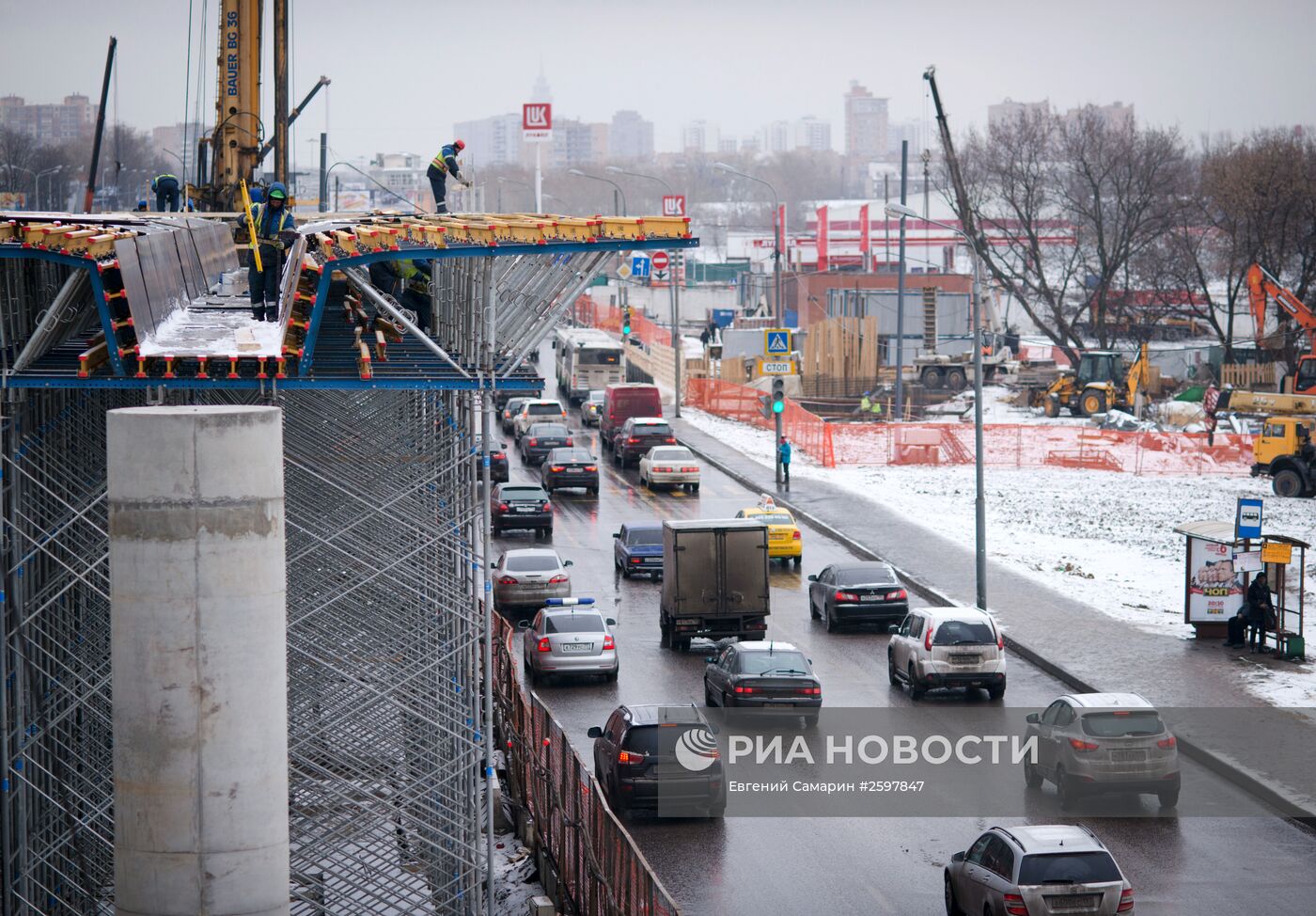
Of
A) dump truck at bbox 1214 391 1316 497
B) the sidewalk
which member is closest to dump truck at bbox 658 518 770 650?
the sidewalk

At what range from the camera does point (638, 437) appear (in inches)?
2062

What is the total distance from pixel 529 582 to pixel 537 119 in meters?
26.0

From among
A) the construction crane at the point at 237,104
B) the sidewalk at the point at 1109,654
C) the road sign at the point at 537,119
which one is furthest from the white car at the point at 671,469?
the construction crane at the point at 237,104

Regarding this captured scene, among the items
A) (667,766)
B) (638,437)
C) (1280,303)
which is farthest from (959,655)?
(1280,303)

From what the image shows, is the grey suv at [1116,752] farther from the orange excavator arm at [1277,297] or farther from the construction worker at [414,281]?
the orange excavator arm at [1277,297]

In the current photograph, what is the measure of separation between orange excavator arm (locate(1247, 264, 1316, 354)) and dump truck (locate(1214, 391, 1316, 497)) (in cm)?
1160

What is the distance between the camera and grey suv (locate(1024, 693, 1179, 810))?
63.9 ft

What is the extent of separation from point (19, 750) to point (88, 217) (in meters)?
6.01

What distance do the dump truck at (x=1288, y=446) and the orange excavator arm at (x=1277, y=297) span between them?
457 inches

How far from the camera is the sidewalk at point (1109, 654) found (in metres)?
21.4

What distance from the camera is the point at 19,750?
49.7ft

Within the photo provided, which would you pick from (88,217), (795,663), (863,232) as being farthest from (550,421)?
(863,232)

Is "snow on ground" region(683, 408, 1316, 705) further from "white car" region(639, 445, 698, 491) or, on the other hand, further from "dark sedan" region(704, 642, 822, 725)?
"dark sedan" region(704, 642, 822, 725)

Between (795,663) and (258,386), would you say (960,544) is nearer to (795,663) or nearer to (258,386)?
(795,663)
